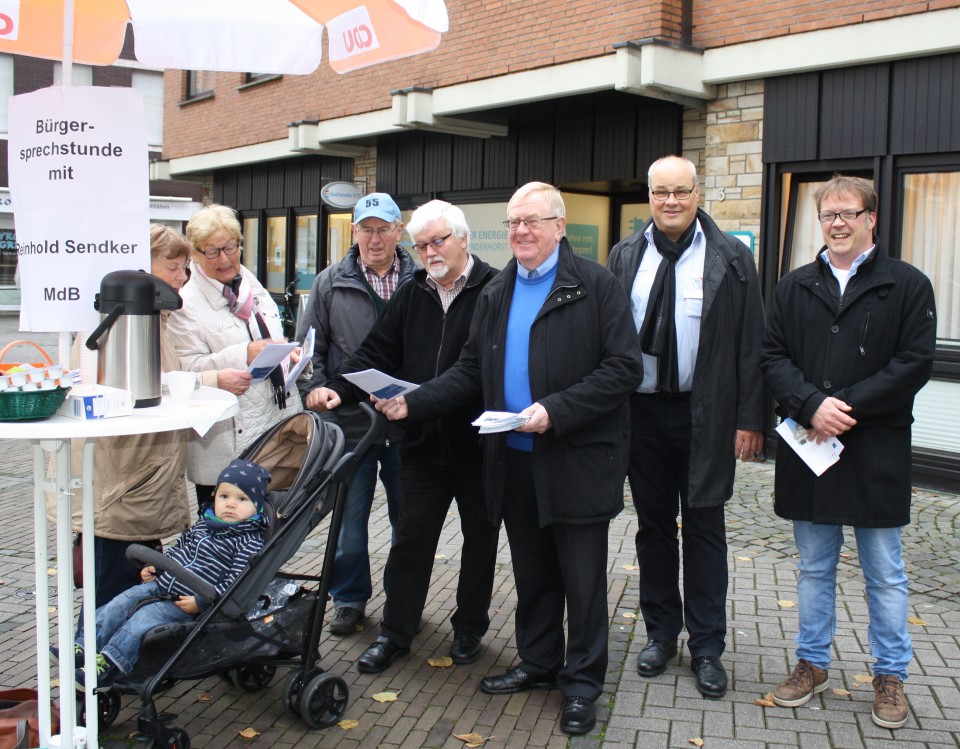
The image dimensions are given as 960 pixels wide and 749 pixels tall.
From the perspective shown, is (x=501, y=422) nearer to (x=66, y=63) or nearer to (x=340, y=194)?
(x=66, y=63)

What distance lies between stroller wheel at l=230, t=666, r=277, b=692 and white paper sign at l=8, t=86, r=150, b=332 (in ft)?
5.51

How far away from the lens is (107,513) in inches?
160

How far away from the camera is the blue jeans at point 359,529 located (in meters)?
4.97

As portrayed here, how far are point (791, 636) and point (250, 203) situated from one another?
661 inches

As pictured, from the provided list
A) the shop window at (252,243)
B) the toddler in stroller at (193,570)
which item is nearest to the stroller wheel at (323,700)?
the toddler in stroller at (193,570)

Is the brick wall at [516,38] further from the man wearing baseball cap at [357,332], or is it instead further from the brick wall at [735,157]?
the man wearing baseball cap at [357,332]

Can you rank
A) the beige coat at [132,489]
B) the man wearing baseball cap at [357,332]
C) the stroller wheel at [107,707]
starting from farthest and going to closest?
the man wearing baseball cap at [357,332] → the beige coat at [132,489] → the stroller wheel at [107,707]

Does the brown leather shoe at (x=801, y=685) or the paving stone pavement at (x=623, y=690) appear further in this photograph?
the brown leather shoe at (x=801, y=685)

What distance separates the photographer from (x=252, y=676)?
13.9 feet

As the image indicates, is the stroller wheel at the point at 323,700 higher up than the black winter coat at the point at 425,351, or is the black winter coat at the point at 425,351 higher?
the black winter coat at the point at 425,351

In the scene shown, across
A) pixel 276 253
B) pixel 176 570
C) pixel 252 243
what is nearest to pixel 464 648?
pixel 176 570

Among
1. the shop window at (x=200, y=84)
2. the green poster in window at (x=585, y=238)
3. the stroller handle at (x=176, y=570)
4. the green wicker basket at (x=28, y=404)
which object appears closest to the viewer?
the green wicker basket at (x=28, y=404)

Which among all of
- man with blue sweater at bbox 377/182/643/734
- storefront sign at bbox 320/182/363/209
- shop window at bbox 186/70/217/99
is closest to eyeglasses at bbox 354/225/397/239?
man with blue sweater at bbox 377/182/643/734

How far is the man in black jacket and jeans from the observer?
4500 mm
